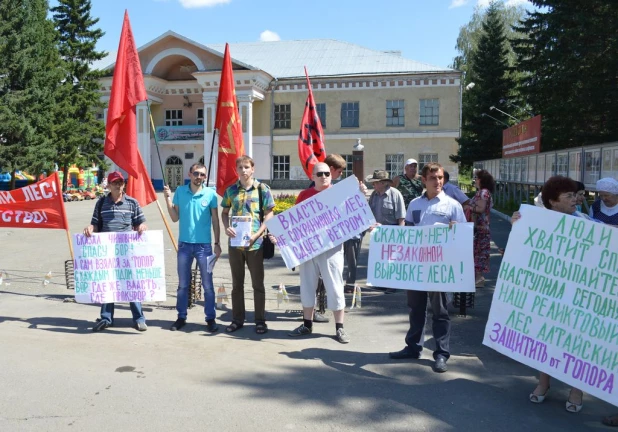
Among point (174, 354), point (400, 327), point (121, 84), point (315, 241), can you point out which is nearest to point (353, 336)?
point (400, 327)

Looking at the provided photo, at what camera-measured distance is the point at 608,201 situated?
531 cm

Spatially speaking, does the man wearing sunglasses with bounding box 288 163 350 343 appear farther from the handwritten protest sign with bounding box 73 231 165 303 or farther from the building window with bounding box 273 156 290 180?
the building window with bounding box 273 156 290 180

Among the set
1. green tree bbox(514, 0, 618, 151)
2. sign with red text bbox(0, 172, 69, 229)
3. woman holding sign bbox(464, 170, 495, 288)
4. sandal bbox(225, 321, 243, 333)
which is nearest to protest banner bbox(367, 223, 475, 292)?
sandal bbox(225, 321, 243, 333)

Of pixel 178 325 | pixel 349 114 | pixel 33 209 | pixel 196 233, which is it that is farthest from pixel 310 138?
pixel 349 114

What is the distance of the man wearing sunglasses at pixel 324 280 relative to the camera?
5.84 meters

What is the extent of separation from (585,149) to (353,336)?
8.19 metres

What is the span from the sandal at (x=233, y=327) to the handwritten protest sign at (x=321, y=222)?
41.7 inches

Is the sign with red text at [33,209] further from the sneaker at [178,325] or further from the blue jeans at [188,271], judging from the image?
the sneaker at [178,325]

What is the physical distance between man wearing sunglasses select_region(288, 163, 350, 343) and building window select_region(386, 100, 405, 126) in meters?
35.6

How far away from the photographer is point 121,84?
729cm

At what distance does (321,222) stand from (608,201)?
2876 millimetres

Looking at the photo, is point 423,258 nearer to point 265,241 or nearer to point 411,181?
point 265,241

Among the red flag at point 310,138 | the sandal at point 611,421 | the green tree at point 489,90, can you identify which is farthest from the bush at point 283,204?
the green tree at point 489,90

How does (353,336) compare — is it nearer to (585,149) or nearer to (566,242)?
(566,242)
